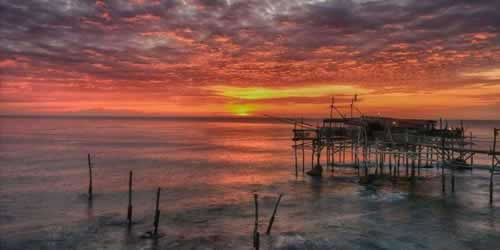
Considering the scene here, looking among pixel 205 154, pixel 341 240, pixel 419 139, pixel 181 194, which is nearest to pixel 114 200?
pixel 181 194

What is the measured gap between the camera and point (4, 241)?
63.9ft

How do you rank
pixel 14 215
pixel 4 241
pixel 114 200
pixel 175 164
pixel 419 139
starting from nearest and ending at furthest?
pixel 4 241 → pixel 14 215 → pixel 114 200 → pixel 419 139 → pixel 175 164

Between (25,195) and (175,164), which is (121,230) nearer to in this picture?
(25,195)

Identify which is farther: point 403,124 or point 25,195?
point 403,124

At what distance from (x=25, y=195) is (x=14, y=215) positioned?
22.2 ft

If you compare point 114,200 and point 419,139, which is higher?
point 419,139

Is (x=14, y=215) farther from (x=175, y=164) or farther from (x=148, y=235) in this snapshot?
(x=175, y=164)

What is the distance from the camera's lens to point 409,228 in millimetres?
21547

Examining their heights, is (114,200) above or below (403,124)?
below

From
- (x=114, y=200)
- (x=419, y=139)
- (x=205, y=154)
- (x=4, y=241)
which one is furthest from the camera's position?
(x=205, y=154)

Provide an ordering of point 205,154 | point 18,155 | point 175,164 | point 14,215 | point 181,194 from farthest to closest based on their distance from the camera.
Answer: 1. point 205,154
2. point 18,155
3. point 175,164
4. point 181,194
5. point 14,215

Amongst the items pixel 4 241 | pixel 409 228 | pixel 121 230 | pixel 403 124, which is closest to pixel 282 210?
pixel 409 228

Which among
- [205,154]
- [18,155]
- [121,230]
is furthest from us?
[205,154]

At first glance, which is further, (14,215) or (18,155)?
(18,155)
